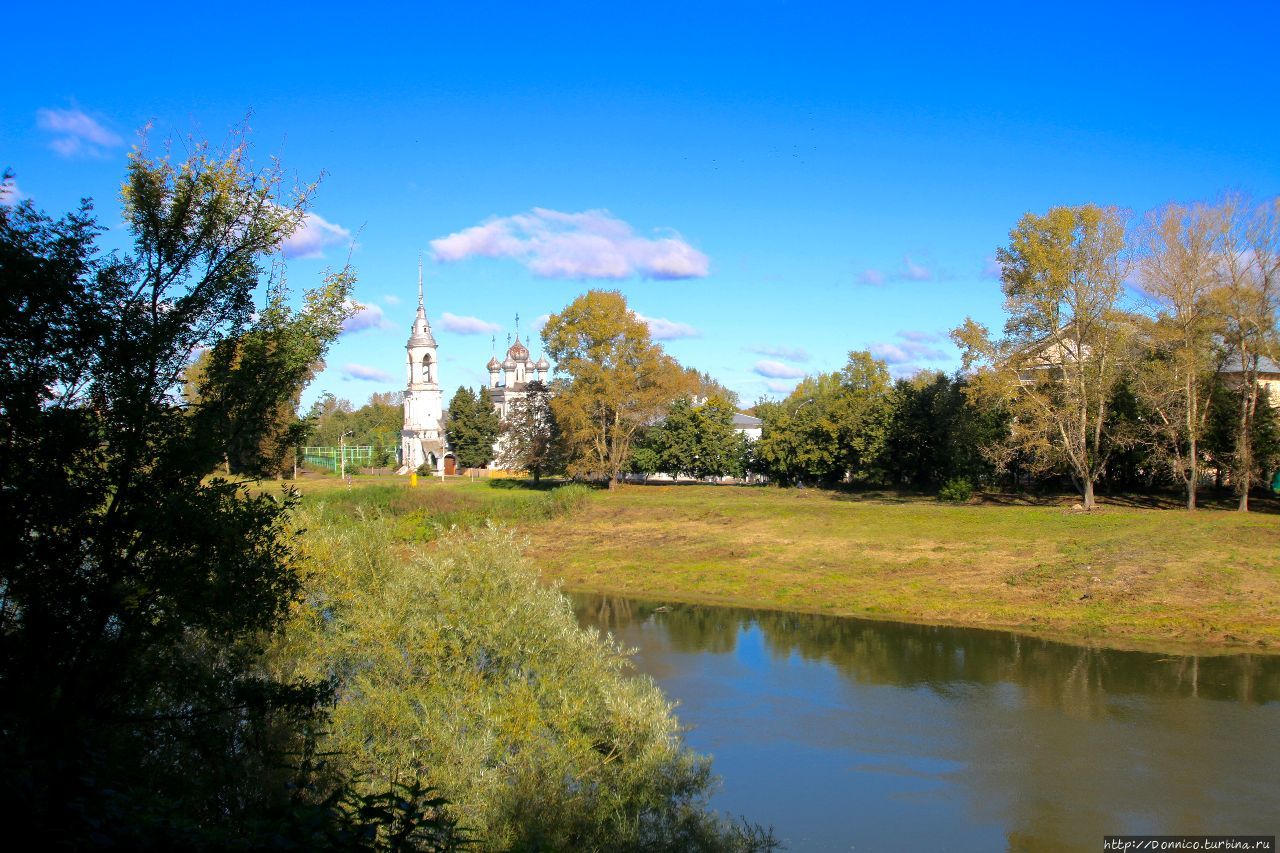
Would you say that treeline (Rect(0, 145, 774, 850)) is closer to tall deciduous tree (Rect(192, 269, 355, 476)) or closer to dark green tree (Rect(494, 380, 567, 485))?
tall deciduous tree (Rect(192, 269, 355, 476))

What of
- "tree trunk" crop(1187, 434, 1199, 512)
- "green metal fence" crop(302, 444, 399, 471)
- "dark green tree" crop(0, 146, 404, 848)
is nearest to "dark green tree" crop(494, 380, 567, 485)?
"green metal fence" crop(302, 444, 399, 471)

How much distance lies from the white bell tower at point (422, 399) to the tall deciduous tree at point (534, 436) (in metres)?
19.7

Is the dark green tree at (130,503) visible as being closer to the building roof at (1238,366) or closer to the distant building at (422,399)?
the building roof at (1238,366)

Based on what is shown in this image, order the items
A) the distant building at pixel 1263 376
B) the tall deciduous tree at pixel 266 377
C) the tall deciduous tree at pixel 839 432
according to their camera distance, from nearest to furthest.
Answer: the tall deciduous tree at pixel 266 377 < the distant building at pixel 1263 376 < the tall deciduous tree at pixel 839 432

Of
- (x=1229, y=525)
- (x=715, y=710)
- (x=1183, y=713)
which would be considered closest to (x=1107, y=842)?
(x=1183, y=713)

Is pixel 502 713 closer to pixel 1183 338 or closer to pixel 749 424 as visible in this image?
pixel 1183 338

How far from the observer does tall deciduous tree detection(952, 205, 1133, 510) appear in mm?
38312

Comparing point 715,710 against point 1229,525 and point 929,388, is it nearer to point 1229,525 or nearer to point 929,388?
point 1229,525

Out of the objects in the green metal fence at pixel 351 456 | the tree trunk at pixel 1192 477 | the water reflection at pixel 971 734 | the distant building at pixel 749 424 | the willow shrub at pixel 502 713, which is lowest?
the water reflection at pixel 971 734

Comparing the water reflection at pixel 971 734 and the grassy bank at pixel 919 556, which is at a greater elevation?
the grassy bank at pixel 919 556

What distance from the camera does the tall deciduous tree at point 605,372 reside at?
5531cm

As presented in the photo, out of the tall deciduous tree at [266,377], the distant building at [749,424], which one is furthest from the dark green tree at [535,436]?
the tall deciduous tree at [266,377]

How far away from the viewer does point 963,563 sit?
33.6 meters

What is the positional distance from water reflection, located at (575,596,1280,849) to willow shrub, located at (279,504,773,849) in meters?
2.88
